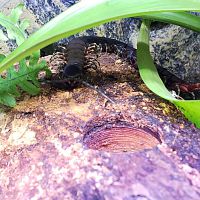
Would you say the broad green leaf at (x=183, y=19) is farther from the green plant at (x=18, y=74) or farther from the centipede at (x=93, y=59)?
the green plant at (x=18, y=74)

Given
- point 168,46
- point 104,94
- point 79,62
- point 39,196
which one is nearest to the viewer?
point 39,196

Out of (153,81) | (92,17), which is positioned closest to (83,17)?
(92,17)

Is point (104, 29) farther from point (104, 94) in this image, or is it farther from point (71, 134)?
point (71, 134)

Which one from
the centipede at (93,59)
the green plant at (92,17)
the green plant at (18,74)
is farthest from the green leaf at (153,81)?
the green plant at (18,74)

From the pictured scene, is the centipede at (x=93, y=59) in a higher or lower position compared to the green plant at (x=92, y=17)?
higher

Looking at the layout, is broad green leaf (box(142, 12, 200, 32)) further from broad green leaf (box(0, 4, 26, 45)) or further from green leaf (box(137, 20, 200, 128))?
broad green leaf (box(0, 4, 26, 45))

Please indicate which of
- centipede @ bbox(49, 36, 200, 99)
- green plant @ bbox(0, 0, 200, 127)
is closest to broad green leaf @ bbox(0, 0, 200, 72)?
green plant @ bbox(0, 0, 200, 127)

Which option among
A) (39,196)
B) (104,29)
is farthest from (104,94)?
(104,29)
